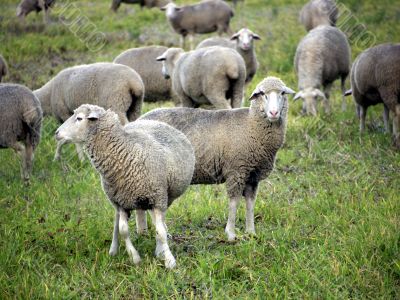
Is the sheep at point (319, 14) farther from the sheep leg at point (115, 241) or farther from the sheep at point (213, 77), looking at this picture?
the sheep leg at point (115, 241)

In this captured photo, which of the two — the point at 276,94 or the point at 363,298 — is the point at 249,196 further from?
the point at 363,298

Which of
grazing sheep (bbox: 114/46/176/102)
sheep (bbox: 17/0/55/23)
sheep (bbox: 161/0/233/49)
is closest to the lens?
grazing sheep (bbox: 114/46/176/102)

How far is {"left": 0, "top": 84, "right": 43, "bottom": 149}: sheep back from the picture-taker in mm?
7109

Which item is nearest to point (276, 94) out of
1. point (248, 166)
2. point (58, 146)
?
point (248, 166)

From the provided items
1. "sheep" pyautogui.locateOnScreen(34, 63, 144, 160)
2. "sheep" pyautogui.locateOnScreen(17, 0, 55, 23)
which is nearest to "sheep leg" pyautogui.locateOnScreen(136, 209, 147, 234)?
"sheep" pyautogui.locateOnScreen(34, 63, 144, 160)

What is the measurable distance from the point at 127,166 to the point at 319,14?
11003 millimetres

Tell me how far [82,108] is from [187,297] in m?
1.75

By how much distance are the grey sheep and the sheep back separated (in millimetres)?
4409

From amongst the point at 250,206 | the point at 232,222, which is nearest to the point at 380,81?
the point at 250,206

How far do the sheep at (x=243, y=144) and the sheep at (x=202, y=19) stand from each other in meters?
10.2

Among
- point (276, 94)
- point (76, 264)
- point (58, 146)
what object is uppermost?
point (276, 94)

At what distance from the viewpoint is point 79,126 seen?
477cm

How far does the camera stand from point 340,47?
1023 centimetres

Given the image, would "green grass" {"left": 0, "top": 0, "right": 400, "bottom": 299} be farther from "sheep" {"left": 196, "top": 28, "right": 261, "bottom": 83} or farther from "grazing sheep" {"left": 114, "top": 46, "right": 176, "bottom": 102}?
"grazing sheep" {"left": 114, "top": 46, "right": 176, "bottom": 102}
